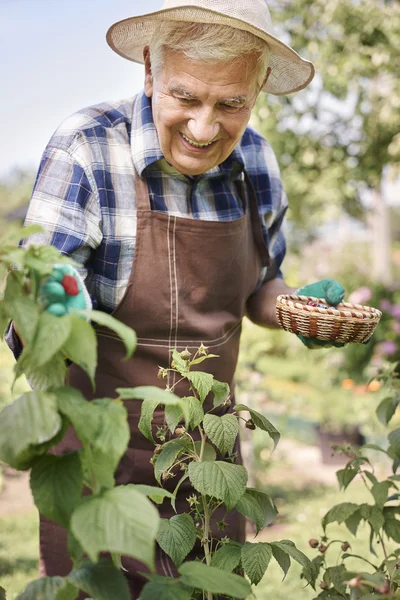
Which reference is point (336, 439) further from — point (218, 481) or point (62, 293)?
point (62, 293)

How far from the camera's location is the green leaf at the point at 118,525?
0.86 meters

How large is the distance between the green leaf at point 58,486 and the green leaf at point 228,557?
1.35 feet

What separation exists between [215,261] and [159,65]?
0.54 meters

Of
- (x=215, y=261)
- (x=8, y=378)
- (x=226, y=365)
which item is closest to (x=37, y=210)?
(x=215, y=261)

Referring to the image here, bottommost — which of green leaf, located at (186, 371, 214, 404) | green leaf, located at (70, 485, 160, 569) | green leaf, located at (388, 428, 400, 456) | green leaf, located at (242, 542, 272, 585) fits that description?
green leaf, located at (242, 542, 272, 585)

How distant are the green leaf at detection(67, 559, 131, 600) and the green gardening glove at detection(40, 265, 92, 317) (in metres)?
0.35

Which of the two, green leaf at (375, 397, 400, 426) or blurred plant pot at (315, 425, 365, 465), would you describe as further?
blurred plant pot at (315, 425, 365, 465)

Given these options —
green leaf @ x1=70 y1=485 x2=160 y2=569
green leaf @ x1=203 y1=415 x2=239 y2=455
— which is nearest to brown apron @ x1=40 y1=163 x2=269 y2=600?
green leaf @ x1=203 y1=415 x2=239 y2=455

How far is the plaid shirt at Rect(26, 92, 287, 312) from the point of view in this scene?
1.73 metres

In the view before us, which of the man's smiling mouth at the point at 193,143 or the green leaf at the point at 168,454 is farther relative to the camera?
the man's smiling mouth at the point at 193,143

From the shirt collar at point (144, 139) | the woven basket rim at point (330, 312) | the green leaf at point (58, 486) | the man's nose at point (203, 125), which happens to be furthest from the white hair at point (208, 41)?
the green leaf at point (58, 486)

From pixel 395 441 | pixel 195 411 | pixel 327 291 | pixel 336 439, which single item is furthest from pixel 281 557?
pixel 336 439

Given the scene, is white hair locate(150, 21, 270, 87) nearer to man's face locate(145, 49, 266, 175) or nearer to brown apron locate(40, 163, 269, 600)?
man's face locate(145, 49, 266, 175)

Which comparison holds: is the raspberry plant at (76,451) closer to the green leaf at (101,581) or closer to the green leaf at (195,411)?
the green leaf at (101,581)
